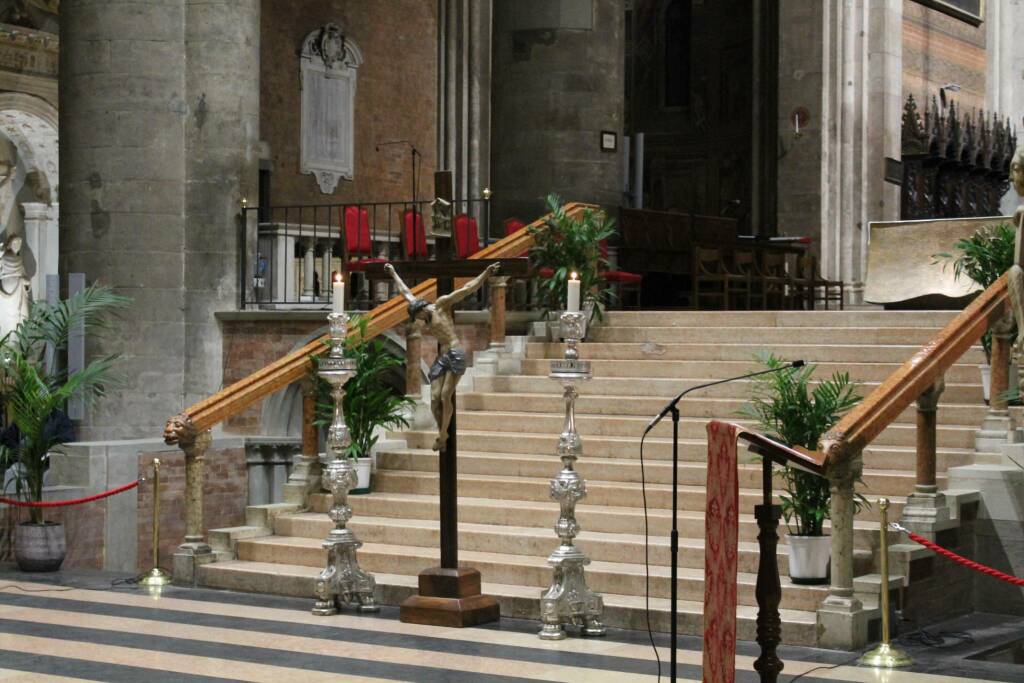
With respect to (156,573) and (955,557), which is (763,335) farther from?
(156,573)

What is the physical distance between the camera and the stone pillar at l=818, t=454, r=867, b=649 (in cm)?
780

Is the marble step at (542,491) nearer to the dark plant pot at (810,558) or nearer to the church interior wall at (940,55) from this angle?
the dark plant pot at (810,558)

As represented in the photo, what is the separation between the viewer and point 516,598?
8742 mm

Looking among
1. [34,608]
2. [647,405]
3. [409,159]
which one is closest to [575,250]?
[647,405]

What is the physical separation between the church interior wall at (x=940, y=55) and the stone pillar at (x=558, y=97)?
8.98 m

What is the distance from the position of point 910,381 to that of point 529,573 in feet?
7.74

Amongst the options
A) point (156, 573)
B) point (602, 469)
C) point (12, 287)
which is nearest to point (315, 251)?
point (12, 287)

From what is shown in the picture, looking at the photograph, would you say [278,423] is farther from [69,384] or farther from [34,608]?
[34,608]

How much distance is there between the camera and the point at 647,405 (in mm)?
10984

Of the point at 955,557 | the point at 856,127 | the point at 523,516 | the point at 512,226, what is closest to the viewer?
the point at 955,557

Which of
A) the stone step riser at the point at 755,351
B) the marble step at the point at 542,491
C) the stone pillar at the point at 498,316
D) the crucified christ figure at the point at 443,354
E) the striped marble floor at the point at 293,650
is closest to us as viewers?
the striped marble floor at the point at 293,650

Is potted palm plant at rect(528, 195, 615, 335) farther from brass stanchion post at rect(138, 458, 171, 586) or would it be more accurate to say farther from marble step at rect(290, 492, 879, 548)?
brass stanchion post at rect(138, 458, 171, 586)

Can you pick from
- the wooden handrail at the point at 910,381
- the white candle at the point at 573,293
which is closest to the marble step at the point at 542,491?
the wooden handrail at the point at 910,381

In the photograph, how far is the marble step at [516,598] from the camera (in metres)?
8.09
